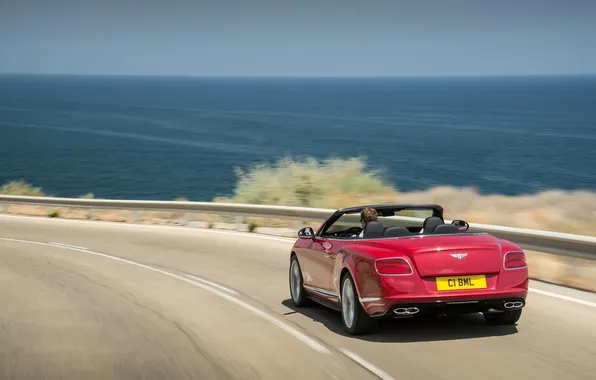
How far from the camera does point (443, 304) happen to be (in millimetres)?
7227

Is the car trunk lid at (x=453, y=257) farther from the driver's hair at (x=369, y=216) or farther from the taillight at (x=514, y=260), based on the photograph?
the driver's hair at (x=369, y=216)

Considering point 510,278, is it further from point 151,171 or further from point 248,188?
point 151,171

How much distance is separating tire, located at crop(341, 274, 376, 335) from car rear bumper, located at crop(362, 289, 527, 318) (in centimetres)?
35

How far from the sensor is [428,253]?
7.31 m

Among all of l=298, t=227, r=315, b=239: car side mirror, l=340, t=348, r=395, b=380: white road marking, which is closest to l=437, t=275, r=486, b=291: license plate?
l=340, t=348, r=395, b=380: white road marking

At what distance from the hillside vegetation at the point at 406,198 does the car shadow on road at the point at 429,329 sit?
7996 millimetres

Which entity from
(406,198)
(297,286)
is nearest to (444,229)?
(297,286)

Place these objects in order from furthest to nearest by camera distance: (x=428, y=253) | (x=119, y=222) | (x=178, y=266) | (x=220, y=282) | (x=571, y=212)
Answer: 1. (x=119, y=222)
2. (x=571, y=212)
3. (x=178, y=266)
4. (x=220, y=282)
5. (x=428, y=253)

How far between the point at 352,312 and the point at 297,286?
217cm

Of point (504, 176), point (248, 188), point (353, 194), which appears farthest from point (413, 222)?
point (504, 176)

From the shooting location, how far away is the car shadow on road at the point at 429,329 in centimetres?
774

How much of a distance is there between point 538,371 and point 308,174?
18173 millimetres

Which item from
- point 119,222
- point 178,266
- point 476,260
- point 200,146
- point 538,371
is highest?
point 476,260

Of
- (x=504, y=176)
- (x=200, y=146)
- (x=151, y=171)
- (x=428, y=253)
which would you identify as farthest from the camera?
(x=200, y=146)
